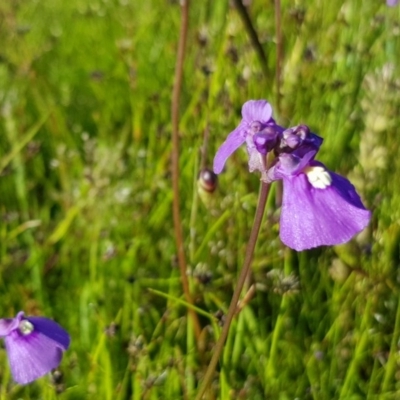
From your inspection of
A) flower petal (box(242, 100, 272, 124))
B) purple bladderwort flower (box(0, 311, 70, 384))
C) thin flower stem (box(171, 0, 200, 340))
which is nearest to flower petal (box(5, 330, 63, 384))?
purple bladderwort flower (box(0, 311, 70, 384))

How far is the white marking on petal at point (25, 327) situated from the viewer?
0.89 meters

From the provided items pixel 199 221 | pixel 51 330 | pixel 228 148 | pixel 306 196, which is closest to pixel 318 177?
pixel 306 196

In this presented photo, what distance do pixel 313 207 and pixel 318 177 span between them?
41 mm

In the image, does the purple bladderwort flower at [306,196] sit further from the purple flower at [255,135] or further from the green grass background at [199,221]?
the green grass background at [199,221]

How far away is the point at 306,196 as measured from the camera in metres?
0.74

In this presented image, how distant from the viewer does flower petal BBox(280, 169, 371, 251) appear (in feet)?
2.35

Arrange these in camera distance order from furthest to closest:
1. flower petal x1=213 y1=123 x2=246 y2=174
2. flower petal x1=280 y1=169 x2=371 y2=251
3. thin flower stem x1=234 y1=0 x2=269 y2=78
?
thin flower stem x1=234 y1=0 x2=269 y2=78 < flower petal x1=213 y1=123 x2=246 y2=174 < flower petal x1=280 y1=169 x2=371 y2=251

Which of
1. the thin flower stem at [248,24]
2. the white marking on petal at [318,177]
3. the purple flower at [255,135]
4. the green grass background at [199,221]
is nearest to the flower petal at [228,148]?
the purple flower at [255,135]

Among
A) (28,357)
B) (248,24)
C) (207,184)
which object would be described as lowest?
(28,357)

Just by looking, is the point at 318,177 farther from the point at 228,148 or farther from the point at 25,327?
the point at 25,327

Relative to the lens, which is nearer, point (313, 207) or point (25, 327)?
point (313, 207)

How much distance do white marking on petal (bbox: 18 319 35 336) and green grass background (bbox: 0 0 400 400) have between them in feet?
0.42

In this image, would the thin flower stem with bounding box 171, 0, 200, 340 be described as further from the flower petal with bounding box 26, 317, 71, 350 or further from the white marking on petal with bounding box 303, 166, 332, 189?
the white marking on petal with bounding box 303, 166, 332, 189

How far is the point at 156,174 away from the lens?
164 cm
